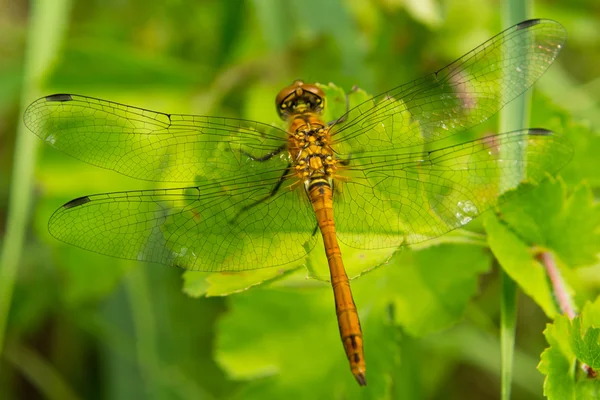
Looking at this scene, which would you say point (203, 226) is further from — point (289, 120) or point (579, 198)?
point (579, 198)

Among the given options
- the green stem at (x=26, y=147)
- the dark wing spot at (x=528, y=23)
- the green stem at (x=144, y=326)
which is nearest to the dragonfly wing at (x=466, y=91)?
the dark wing spot at (x=528, y=23)

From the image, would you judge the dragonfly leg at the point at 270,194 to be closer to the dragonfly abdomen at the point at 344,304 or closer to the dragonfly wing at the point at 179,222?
the dragonfly wing at the point at 179,222

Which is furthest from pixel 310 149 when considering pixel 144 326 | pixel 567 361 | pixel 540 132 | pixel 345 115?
pixel 144 326

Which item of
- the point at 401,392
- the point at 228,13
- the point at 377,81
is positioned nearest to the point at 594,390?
the point at 401,392

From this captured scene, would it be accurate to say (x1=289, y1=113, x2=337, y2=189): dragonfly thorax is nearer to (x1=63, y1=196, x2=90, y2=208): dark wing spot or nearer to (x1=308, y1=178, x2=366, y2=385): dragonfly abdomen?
(x1=308, y1=178, x2=366, y2=385): dragonfly abdomen

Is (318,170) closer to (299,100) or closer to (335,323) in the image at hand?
(299,100)

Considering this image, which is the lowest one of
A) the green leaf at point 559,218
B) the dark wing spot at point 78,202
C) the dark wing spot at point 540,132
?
the green leaf at point 559,218
